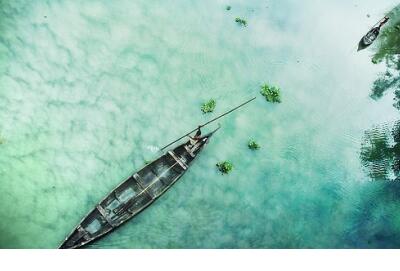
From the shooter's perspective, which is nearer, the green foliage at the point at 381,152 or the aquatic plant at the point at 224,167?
the aquatic plant at the point at 224,167

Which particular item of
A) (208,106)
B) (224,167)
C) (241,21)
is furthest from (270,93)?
(224,167)

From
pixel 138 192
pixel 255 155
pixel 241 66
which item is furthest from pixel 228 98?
pixel 138 192

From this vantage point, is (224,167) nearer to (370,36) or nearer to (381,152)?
(381,152)

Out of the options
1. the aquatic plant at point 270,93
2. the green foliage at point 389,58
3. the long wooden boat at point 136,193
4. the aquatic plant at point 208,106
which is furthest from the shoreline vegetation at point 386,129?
the long wooden boat at point 136,193

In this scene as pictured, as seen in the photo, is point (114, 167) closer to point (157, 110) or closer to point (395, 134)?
point (157, 110)

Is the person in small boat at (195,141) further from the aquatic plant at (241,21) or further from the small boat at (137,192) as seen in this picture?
the aquatic plant at (241,21)

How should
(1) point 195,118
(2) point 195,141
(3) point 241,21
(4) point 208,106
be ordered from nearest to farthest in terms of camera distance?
(2) point 195,141 < (1) point 195,118 < (4) point 208,106 < (3) point 241,21
